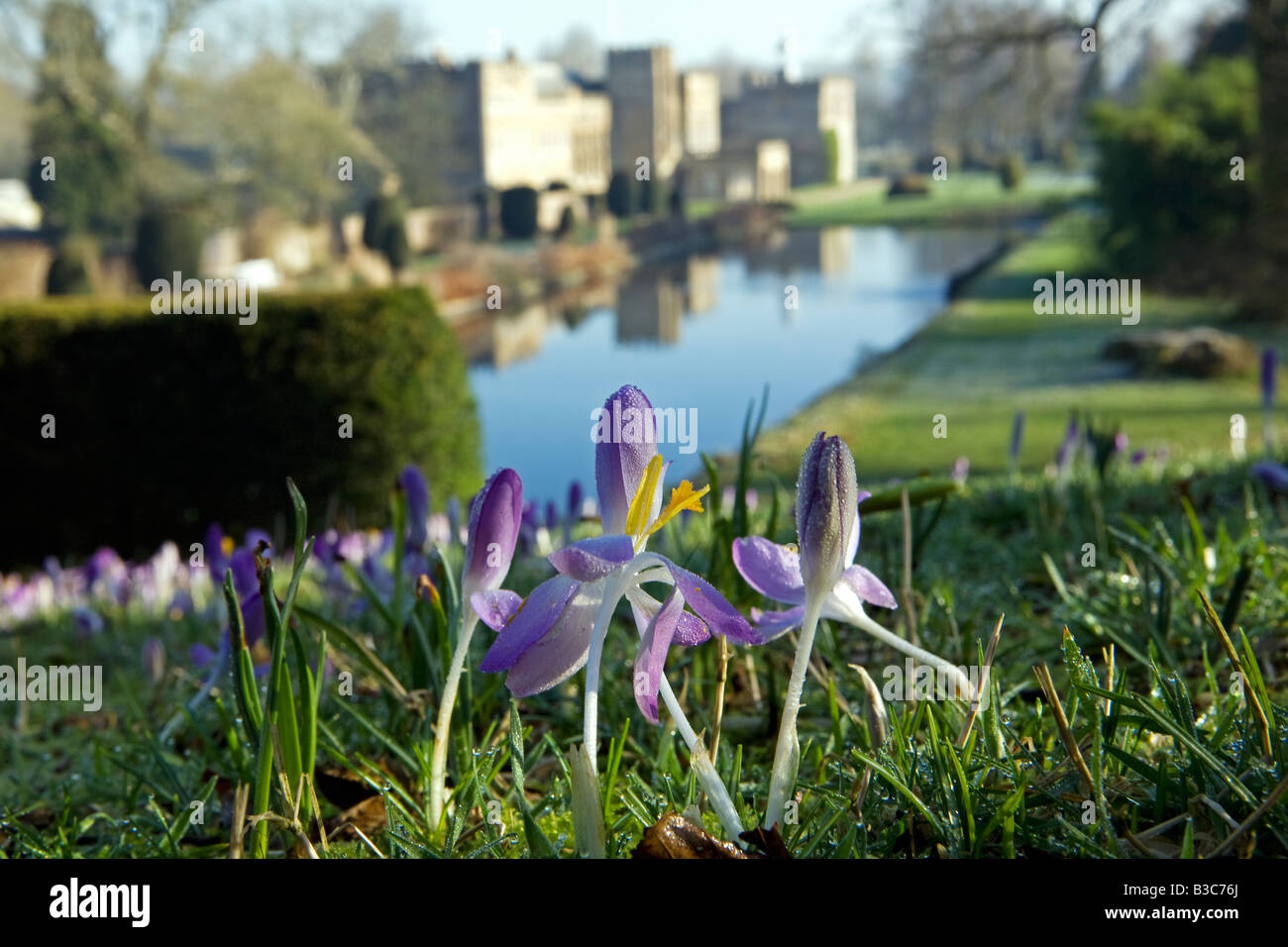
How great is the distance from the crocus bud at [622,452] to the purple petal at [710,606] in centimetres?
8

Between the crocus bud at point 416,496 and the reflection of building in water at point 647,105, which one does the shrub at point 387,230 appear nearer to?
the reflection of building in water at point 647,105

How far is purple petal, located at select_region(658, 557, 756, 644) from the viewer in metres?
0.98

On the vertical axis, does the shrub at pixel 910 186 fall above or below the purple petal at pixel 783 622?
above

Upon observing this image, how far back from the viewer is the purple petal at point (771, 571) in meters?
1.10

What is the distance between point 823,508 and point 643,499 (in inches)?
5.7

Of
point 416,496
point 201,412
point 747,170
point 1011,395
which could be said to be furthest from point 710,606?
point 747,170

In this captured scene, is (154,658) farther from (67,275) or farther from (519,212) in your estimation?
(519,212)

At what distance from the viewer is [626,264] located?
4294 centimetres

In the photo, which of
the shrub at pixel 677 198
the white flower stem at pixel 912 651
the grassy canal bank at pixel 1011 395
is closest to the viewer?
the white flower stem at pixel 912 651

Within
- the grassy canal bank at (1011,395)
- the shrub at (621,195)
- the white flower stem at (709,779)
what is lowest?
the grassy canal bank at (1011,395)

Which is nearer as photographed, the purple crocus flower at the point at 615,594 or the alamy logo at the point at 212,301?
the purple crocus flower at the point at 615,594
